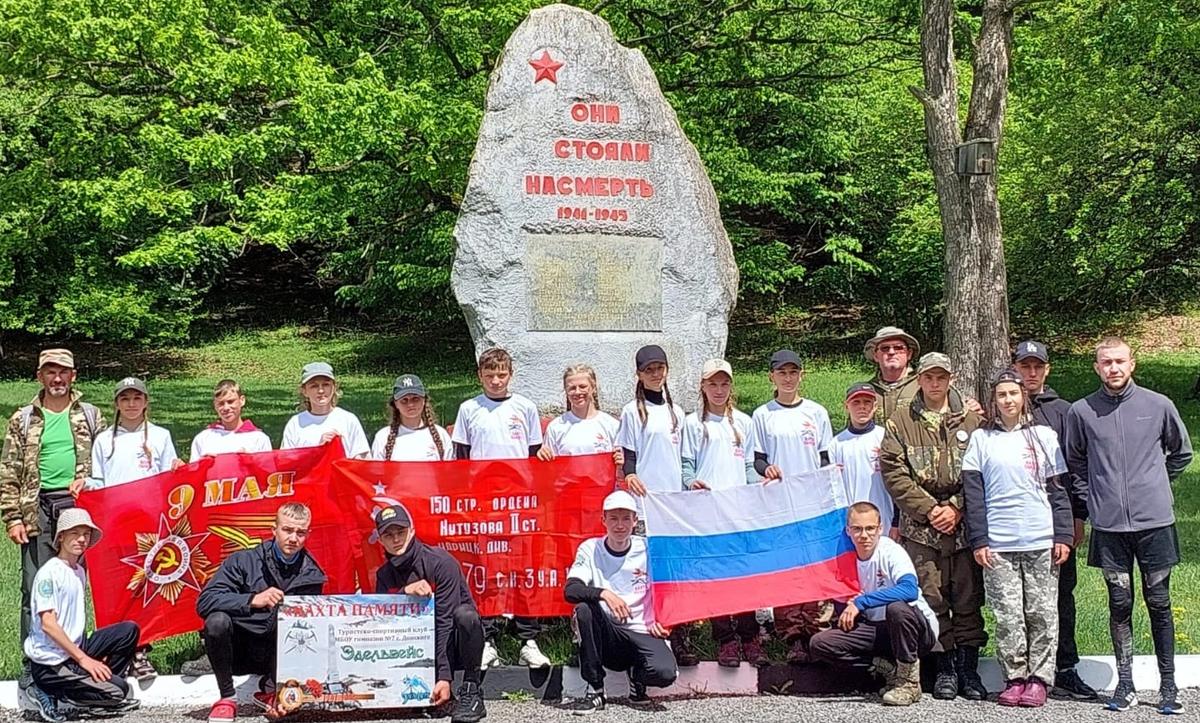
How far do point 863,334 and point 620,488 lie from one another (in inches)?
814

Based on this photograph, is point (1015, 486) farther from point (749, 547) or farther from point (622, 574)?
point (622, 574)

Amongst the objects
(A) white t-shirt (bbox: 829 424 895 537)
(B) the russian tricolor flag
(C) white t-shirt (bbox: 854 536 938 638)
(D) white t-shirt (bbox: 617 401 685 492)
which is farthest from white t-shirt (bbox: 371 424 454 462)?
(C) white t-shirt (bbox: 854 536 938 638)

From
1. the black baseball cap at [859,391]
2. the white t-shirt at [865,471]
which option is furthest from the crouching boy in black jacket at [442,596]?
the black baseball cap at [859,391]

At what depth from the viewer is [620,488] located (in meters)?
6.66

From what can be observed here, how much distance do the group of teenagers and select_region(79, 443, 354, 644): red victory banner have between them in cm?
17

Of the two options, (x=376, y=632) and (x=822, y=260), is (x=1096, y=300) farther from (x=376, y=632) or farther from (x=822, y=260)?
(x=376, y=632)

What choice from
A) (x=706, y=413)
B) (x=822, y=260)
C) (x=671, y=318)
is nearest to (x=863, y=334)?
(x=822, y=260)

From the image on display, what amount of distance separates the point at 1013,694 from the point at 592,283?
12.8ft

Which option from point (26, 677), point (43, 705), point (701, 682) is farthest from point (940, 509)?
point (26, 677)

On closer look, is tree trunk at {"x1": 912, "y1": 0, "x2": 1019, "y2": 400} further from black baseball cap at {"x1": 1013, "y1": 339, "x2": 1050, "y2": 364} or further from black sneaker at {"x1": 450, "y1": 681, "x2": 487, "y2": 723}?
black sneaker at {"x1": 450, "y1": 681, "x2": 487, "y2": 723}

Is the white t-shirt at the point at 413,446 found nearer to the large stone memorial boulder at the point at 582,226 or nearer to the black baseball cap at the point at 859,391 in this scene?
the large stone memorial boulder at the point at 582,226

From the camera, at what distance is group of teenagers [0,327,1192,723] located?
580 cm

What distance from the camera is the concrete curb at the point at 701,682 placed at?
20.1 ft

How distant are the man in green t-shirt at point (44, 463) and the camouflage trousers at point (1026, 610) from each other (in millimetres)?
4827
